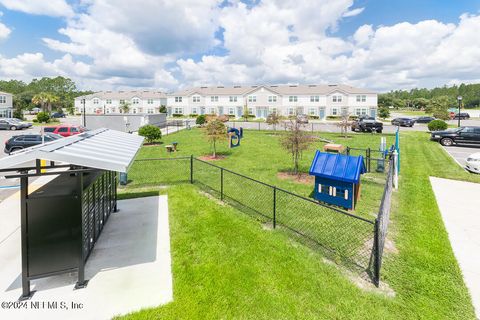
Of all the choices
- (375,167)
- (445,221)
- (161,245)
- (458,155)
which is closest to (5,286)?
(161,245)

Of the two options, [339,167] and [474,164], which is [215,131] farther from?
[474,164]

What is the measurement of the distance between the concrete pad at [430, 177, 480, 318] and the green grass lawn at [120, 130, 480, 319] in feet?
0.64

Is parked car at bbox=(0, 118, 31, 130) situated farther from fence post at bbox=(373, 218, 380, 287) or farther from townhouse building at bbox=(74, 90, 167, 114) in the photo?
fence post at bbox=(373, 218, 380, 287)

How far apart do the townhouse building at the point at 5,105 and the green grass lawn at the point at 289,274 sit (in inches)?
2597

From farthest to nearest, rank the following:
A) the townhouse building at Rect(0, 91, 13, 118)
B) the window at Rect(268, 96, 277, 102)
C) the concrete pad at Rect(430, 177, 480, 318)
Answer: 1. the window at Rect(268, 96, 277, 102)
2. the townhouse building at Rect(0, 91, 13, 118)
3. the concrete pad at Rect(430, 177, 480, 318)

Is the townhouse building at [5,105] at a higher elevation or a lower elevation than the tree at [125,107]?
lower

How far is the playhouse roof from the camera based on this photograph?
28.0ft

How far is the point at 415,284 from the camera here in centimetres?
523

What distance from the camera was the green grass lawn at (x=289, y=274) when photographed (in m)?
4.55

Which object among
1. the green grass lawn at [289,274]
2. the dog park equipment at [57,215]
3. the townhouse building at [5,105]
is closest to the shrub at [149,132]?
the green grass lawn at [289,274]

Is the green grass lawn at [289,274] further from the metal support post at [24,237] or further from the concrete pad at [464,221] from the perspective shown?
the metal support post at [24,237]

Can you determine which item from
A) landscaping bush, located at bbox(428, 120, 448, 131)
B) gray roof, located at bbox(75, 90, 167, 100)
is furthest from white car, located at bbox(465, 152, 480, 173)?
gray roof, located at bbox(75, 90, 167, 100)

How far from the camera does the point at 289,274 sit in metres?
5.53

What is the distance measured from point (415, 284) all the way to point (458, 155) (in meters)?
18.7
